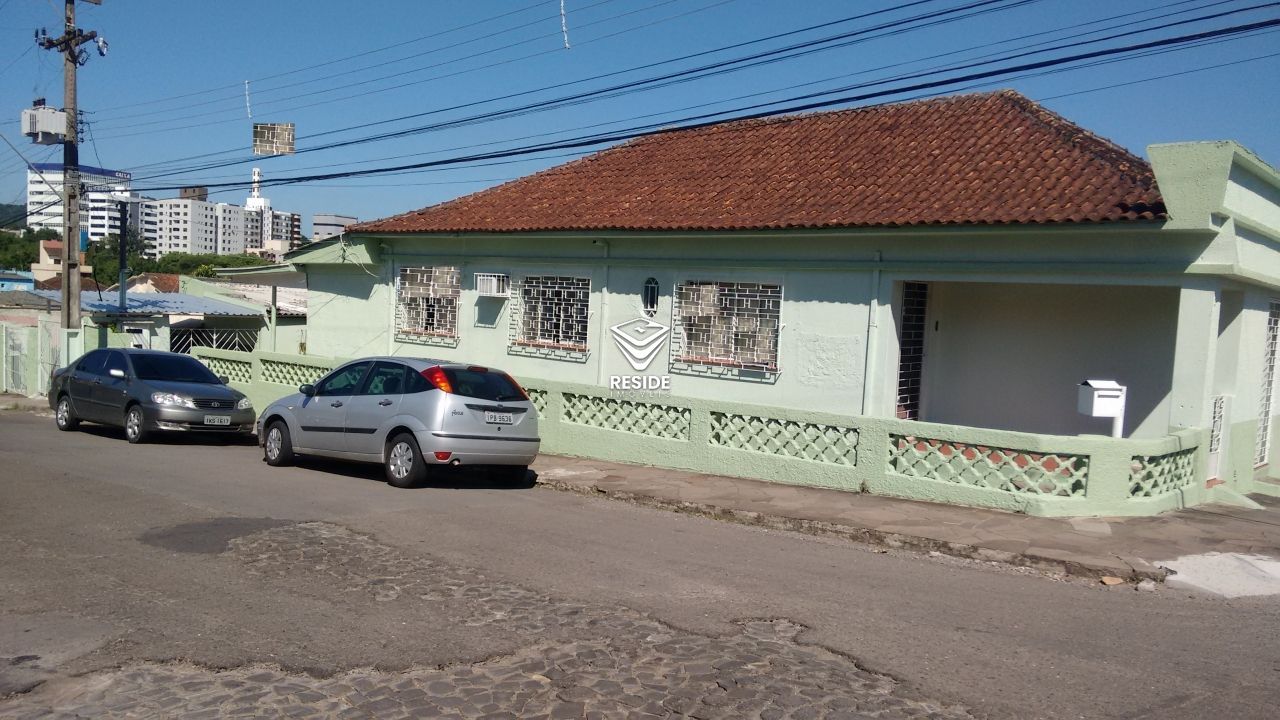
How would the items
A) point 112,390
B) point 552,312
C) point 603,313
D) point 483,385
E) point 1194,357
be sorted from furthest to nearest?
point 552,312, point 603,313, point 112,390, point 483,385, point 1194,357

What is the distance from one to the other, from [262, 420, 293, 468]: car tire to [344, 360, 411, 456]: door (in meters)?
1.30

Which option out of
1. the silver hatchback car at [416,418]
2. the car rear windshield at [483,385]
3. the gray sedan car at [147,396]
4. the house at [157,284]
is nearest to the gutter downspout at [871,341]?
the silver hatchback car at [416,418]

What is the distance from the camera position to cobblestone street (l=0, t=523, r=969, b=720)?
15.7ft

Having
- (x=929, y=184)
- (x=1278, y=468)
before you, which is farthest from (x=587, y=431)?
(x=1278, y=468)

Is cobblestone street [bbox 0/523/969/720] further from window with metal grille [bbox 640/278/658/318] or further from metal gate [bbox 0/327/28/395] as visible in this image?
metal gate [bbox 0/327/28/395]

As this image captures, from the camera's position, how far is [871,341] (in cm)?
1341

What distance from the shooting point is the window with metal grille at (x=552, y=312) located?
661 inches

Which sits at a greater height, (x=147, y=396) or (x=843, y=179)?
(x=843, y=179)

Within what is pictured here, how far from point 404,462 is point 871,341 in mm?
6266

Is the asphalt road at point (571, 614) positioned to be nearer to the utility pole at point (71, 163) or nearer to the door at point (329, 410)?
the door at point (329, 410)

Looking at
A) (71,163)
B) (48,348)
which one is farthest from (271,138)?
(48,348)

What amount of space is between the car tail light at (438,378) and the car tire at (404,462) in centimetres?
65

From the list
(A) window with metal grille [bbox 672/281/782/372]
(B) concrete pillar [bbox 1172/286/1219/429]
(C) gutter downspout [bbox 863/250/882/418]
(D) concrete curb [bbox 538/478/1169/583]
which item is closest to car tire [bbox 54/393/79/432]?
(A) window with metal grille [bbox 672/281/782/372]

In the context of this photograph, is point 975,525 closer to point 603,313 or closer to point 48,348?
point 603,313
